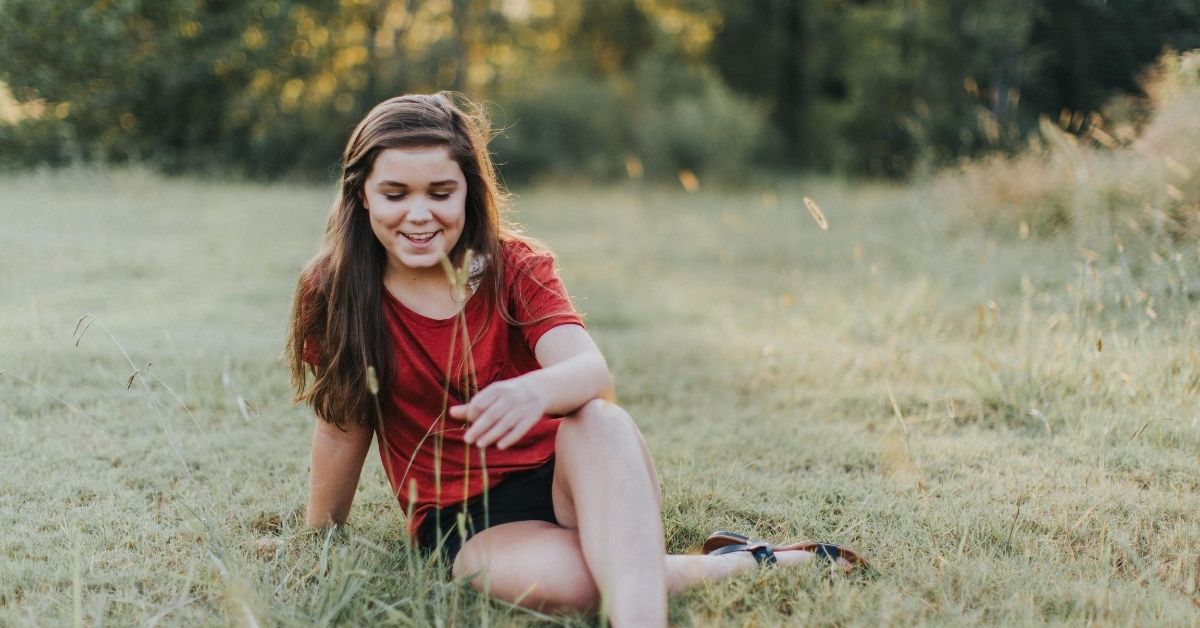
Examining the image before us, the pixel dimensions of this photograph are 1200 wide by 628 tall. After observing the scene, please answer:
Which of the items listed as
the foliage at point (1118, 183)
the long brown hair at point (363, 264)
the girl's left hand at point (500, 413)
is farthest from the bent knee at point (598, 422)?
the foliage at point (1118, 183)

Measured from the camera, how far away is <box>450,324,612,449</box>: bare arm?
1918 millimetres

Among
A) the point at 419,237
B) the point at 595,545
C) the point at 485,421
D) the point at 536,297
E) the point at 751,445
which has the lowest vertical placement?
the point at 751,445

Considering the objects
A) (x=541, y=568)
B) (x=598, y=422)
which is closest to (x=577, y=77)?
(x=598, y=422)

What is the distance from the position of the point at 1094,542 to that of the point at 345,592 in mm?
1999

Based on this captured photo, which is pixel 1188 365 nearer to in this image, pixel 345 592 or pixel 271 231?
pixel 345 592

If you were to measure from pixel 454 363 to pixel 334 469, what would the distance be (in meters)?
0.48

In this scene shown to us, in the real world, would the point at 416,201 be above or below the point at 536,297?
above

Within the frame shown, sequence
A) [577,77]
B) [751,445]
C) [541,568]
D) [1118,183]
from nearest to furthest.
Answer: [541,568], [751,445], [1118,183], [577,77]

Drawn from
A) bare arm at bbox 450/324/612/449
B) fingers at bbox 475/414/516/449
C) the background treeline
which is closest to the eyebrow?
bare arm at bbox 450/324/612/449

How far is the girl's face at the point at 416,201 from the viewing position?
2.32 metres

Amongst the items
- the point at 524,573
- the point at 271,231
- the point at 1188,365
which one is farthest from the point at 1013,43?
the point at 524,573

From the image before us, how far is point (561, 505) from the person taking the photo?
7.72 feet

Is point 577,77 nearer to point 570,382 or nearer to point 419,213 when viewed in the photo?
point 419,213

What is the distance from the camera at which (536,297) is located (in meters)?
2.40
